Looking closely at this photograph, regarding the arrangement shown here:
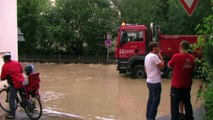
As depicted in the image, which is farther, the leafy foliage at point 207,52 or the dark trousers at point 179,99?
the dark trousers at point 179,99

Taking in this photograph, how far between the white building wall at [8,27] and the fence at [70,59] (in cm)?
1563

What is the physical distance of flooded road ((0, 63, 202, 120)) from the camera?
38.8 feet

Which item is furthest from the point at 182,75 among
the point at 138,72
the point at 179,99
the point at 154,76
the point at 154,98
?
the point at 138,72

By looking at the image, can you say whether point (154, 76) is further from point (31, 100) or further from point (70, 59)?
point (70, 59)

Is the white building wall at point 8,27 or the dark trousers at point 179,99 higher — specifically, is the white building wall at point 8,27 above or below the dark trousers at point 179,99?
above

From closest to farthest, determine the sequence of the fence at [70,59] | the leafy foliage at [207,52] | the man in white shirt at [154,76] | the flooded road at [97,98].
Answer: the leafy foliage at [207,52], the man in white shirt at [154,76], the flooded road at [97,98], the fence at [70,59]

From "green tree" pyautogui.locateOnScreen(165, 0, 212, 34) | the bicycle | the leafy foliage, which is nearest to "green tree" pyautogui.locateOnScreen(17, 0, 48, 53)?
"green tree" pyautogui.locateOnScreen(165, 0, 212, 34)

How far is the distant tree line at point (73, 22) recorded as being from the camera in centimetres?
3225

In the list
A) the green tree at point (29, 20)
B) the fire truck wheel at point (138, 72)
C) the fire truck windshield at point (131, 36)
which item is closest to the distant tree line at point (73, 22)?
the green tree at point (29, 20)

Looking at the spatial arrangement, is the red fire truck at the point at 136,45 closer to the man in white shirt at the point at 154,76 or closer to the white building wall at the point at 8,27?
the white building wall at the point at 8,27

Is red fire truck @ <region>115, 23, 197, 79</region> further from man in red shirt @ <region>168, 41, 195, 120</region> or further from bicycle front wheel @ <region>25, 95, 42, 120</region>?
man in red shirt @ <region>168, 41, 195, 120</region>

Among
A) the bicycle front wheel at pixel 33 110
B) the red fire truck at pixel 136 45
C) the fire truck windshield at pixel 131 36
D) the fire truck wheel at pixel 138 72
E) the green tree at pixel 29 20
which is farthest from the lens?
the green tree at pixel 29 20

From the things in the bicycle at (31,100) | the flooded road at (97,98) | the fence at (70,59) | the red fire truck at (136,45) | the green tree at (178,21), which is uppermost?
the green tree at (178,21)

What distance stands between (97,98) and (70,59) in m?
18.5
